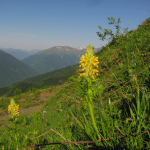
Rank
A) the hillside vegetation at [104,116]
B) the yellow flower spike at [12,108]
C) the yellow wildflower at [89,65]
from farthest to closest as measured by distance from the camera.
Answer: the yellow flower spike at [12,108]
the yellow wildflower at [89,65]
the hillside vegetation at [104,116]

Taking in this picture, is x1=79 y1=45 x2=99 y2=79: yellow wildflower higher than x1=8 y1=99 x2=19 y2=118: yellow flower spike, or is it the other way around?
x1=79 y1=45 x2=99 y2=79: yellow wildflower

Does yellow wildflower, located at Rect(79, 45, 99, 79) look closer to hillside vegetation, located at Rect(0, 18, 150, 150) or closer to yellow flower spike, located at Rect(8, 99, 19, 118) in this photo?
hillside vegetation, located at Rect(0, 18, 150, 150)

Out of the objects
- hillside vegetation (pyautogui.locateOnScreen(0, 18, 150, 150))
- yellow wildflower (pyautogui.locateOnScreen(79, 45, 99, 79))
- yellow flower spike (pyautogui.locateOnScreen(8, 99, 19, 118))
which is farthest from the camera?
yellow flower spike (pyautogui.locateOnScreen(8, 99, 19, 118))

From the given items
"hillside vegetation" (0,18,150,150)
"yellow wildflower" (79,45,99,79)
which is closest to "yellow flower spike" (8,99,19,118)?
"hillside vegetation" (0,18,150,150)

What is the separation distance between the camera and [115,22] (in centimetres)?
1052

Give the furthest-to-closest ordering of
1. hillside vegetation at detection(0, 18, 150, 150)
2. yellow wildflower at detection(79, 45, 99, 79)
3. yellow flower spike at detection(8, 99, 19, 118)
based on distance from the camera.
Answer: yellow flower spike at detection(8, 99, 19, 118)
yellow wildflower at detection(79, 45, 99, 79)
hillside vegetation at detection(0, 18, 150, 150)

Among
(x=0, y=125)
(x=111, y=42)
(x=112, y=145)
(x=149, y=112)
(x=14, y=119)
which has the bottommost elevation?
(x=0, y=125)

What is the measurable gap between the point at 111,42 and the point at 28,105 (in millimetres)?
13763

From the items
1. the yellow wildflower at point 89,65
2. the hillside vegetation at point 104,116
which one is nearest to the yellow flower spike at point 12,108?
the hillside vegetation at point 104,116

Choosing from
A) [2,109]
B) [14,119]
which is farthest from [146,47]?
[2,109]

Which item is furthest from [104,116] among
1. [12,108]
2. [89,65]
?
[12,108]

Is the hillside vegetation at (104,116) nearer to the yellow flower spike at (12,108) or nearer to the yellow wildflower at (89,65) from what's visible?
the yellow wildflower at (89,65)

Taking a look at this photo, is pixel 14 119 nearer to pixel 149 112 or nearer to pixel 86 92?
pixel 86 92

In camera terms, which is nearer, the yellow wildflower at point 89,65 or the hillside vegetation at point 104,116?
the hillside vegetation at point 104,116
